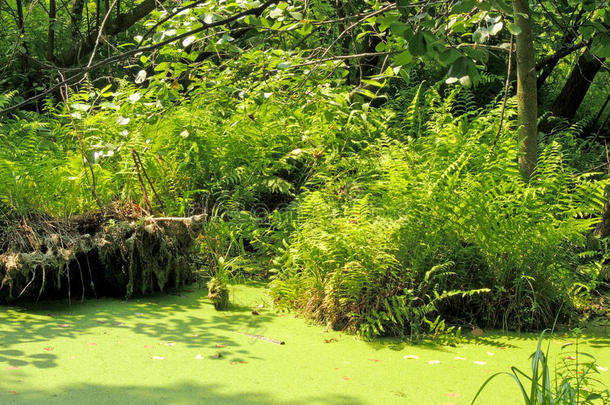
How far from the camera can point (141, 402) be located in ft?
8.82

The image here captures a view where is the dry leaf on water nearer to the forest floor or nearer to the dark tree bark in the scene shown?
the forest floor

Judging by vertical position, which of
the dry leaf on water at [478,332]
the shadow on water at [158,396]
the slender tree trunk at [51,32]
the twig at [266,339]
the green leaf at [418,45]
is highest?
the slender tree trunk at [51,32]

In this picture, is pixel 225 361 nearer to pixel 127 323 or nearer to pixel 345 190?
pixel 127 323

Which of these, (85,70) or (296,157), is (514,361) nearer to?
(85,70)

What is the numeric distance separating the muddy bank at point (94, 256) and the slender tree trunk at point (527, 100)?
2.73 meters

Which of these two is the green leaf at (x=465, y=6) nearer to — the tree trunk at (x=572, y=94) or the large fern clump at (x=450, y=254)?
the large fern clump at (x=450, y=254)

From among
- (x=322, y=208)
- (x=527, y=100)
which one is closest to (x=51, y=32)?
(x=322, y=208)

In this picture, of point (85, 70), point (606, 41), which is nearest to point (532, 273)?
point (606, 41)

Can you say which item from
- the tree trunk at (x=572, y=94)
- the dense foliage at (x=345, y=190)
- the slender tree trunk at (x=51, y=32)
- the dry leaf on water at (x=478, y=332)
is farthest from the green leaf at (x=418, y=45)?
the slender tree trunk at (x=51, y=32)

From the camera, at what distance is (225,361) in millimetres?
3344

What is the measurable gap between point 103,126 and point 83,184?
4.01 ft

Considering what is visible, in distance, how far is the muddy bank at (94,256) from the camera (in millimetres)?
4195

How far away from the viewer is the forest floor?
2.83 meters

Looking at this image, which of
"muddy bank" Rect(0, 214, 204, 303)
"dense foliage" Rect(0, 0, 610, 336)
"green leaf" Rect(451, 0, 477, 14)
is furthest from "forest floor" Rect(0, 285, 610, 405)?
"green leaf" Rect(451, 0, 477, 14)
